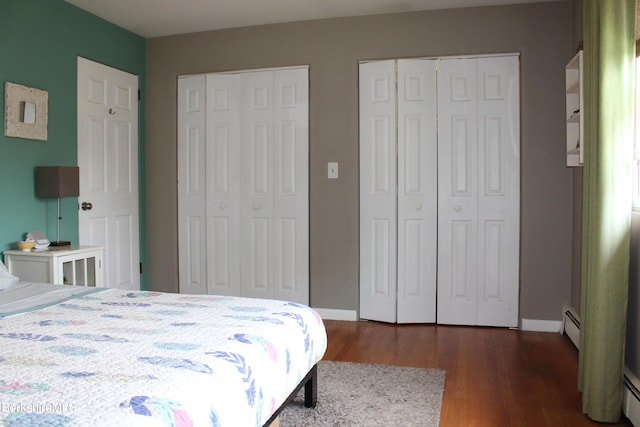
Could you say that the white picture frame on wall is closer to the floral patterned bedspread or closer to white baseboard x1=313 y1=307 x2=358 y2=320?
the floral patterned bedspread

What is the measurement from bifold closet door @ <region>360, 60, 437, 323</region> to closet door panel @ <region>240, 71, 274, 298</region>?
2.60 ft

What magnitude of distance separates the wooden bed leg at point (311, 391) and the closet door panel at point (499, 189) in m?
1.97

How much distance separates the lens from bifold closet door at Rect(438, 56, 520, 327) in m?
3.80

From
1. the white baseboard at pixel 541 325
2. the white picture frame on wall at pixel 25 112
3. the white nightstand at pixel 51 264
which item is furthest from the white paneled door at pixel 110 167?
the white baseboard at pixel 541 325

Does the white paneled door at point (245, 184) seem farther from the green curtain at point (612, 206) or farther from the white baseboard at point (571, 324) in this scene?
the green curtain at point (612, 206)

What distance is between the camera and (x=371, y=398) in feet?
8.16

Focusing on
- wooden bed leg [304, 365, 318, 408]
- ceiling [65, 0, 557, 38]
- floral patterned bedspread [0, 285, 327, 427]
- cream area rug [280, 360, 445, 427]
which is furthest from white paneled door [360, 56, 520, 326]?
floral patterned bedspread [0, 285, 327, 427]

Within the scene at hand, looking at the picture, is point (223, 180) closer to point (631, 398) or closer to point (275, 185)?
point (275, 185)

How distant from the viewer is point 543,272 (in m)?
3.75

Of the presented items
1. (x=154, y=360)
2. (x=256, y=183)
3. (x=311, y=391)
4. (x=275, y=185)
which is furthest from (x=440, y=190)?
(x=154, y=360)

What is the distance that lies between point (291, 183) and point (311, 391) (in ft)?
7.08

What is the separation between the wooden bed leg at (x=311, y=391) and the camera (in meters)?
2.33

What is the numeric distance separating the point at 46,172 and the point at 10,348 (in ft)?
6.85

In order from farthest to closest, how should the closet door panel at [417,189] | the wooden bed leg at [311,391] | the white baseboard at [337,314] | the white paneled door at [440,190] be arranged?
the white baseboard at [337,314] < the closet door panel at [417,189] < the white paneled door at [440,190] < the wooden bed leg at [311,391]
